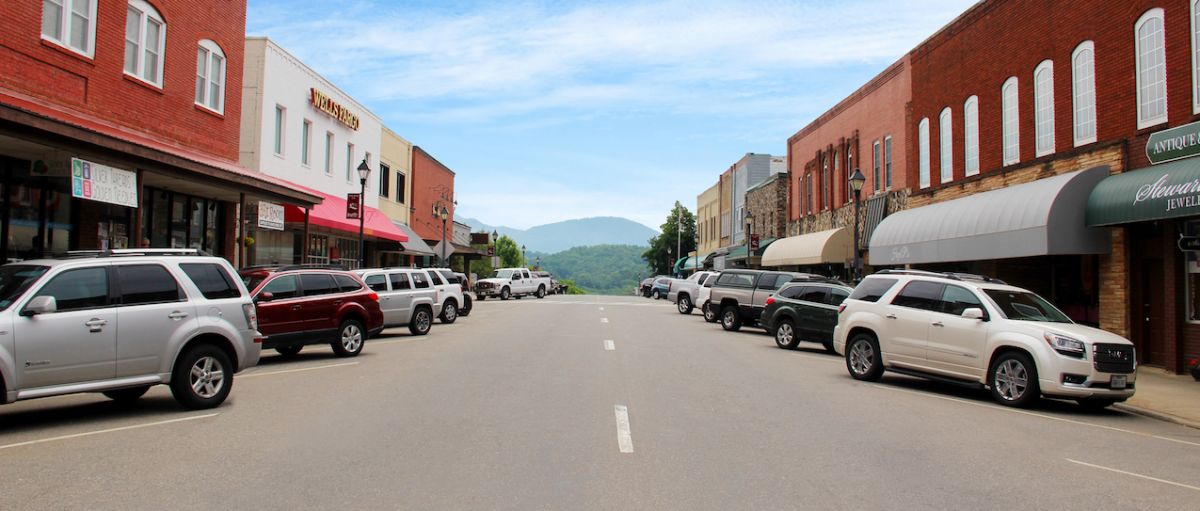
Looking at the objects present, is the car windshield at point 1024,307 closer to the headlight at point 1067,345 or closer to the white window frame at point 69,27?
the headlight at point 1067,345

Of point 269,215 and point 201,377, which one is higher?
point 269,215

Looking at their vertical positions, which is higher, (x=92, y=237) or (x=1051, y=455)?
(x=92, y=237)

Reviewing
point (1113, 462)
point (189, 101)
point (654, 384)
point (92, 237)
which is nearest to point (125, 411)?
point (654, 384)

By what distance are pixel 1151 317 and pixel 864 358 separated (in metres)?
6.90

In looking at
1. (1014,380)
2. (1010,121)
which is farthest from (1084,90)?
(1014,380)

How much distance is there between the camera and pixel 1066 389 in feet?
35.2

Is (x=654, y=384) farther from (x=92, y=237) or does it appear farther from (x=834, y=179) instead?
(x=834, y=179)

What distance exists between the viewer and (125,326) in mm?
8883

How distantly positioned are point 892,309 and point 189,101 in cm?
1748

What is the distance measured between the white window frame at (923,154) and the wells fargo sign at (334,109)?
2132 centimetres

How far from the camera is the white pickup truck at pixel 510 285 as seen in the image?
48594mm

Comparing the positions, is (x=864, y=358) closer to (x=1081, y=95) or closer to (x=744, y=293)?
(x=1081, y=95)

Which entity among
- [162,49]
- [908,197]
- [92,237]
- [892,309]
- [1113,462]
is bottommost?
[1113,462]

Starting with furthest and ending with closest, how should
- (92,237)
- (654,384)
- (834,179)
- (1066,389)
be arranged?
(834,179)
(92,237)
(654,384)
(1066,389)
